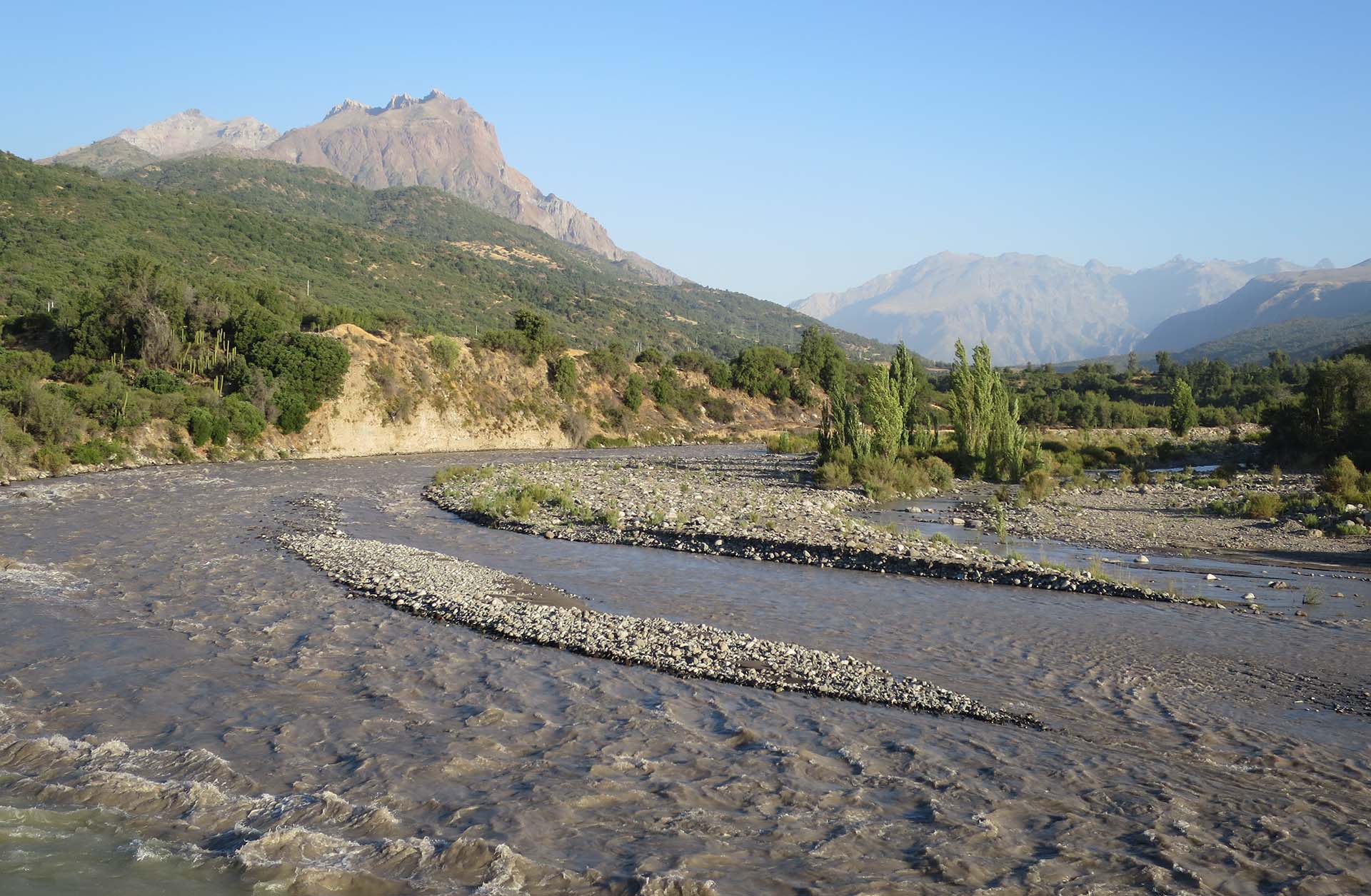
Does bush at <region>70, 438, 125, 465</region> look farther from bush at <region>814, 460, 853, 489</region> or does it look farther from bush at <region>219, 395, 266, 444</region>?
bush at <region>814, 460, 853, 489</region>

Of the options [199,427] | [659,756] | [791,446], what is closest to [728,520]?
[659,756]

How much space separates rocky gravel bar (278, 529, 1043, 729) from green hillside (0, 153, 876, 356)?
49.9 meters

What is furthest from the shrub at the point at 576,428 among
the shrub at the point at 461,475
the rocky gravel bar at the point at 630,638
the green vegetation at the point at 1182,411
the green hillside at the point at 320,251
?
the rocky gravel bar at the point at 630,638

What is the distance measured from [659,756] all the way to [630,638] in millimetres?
4345

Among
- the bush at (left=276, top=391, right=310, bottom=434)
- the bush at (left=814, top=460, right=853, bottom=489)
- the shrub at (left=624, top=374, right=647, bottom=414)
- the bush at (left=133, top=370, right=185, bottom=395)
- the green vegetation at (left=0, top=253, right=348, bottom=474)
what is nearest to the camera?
the bush at (left=814, top=460, right=853, bottom=489)

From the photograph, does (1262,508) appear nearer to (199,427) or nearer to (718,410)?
(199,427)

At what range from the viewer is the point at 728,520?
25.5 metres

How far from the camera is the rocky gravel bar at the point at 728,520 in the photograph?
19.2 metres

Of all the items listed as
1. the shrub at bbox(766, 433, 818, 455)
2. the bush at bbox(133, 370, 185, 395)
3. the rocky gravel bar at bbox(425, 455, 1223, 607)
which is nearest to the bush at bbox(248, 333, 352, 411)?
the bush at bbox(133, 370, 185, 395)

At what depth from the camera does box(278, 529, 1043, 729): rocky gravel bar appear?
1129 cm

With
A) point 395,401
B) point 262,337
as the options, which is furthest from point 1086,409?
point 262,337

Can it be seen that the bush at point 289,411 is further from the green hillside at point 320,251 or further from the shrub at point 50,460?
the shrub at point 50,460

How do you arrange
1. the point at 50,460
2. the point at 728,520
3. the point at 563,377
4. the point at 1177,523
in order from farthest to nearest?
the point at 563,377 → the point at 50,460 → the point at 1177,523 → the point at 728,520

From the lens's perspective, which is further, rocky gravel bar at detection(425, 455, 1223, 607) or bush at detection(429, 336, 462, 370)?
bush at detection(429, 336, 462, 370)
